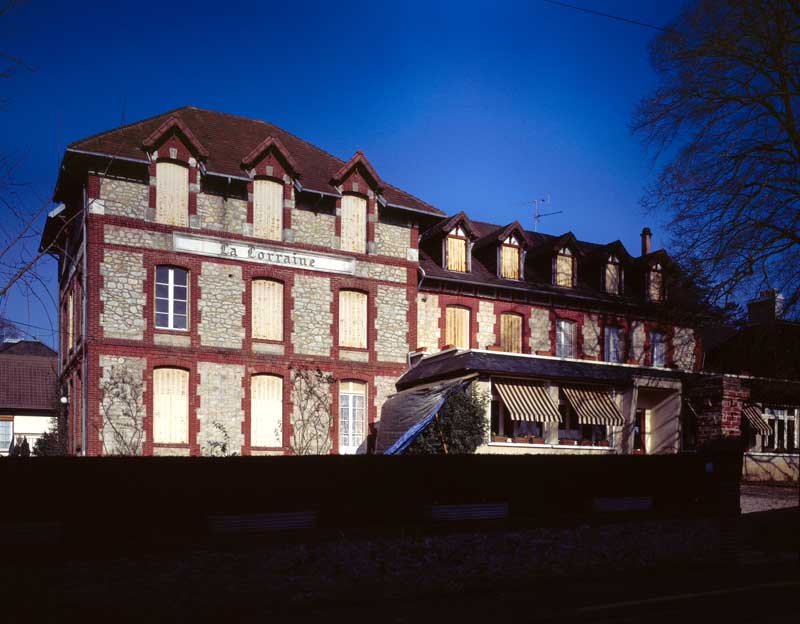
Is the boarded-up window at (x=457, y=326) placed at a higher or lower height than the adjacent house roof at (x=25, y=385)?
higher

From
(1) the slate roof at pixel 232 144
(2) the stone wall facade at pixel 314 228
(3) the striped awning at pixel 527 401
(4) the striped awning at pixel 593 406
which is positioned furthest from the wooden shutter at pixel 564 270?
(2) the stone wall facade at pixel 314 228

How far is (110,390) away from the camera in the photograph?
2189cm

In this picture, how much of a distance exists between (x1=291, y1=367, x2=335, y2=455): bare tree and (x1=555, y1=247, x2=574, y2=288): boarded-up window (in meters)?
10.5

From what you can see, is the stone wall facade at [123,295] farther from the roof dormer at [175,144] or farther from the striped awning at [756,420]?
the striped awning at [756,420]

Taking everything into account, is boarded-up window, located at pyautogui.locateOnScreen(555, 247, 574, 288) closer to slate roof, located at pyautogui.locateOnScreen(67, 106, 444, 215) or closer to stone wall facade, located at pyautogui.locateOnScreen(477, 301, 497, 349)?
stone wall facade, located at pyautogui.locateOnScreen(477, 301, 497, 349)

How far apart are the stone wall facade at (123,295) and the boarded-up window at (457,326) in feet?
33.9

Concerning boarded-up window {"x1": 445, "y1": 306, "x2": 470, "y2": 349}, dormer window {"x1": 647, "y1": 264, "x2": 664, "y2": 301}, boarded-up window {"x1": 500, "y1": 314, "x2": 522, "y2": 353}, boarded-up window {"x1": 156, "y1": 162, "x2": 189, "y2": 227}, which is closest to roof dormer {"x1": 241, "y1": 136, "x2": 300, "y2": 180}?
boarded-up window {"x1": 156, "y1": 162, "x2": 189, "y2": 227}

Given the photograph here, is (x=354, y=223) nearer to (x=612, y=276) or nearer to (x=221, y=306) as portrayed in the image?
(x=221, y=306)

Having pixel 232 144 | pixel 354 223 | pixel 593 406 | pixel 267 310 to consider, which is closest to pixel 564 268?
pixel 593 406

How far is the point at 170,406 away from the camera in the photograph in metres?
22.8

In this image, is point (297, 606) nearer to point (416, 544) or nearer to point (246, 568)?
point (246, 568)

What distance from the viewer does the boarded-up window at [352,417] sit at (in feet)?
82.7

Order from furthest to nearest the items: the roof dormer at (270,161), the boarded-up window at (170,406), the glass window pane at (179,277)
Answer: the roof dormer at (270,161) < the glass window pane at (179,277) < the boarded-up window at (170,406)

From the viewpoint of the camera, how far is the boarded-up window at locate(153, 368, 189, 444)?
74.0 ft
